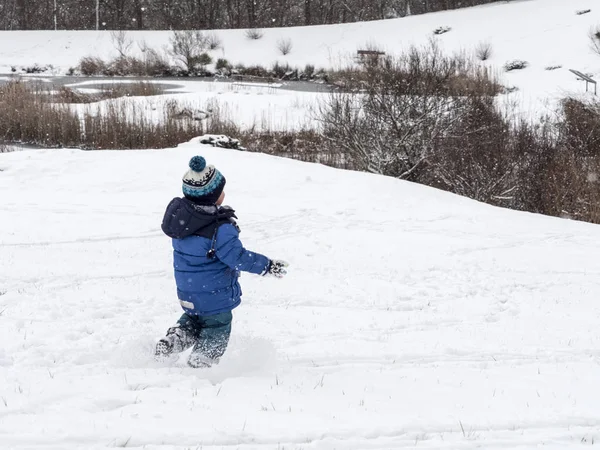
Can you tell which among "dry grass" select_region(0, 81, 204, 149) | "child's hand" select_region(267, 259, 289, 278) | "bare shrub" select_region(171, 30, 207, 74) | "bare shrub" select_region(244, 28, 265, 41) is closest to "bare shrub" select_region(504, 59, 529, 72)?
"bare shrub" select_region(244, 28, 265, 41)

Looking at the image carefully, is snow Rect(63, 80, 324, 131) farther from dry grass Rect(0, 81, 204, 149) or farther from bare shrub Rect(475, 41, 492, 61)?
bare shrub Rect(475, 41, 492, 61)

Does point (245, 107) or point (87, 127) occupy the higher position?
point (245, 107)

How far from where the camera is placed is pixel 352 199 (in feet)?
32.8

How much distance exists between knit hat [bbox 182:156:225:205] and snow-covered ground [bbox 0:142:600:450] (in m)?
1.16

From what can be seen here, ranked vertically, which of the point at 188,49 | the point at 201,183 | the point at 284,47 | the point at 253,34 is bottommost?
the point at 201,183

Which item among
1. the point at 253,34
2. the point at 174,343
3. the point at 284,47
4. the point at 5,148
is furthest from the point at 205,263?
the point at 253,34

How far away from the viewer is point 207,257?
3869 mm

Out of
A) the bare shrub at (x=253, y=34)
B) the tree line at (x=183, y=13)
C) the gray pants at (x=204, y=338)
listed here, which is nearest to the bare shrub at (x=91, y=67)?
the bare shrub at (x=253, y=34)

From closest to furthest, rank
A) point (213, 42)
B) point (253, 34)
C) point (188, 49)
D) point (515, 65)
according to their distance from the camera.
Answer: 1. point (515, 65)
2. point (188, 49)
3. point (213, 42)
4. point (253, 34)

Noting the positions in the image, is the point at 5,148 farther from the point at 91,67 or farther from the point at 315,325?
the point at 91,67

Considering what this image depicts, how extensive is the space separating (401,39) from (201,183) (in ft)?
104

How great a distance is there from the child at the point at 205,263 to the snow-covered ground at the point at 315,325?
19 centimetres

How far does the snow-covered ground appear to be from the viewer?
3256mm

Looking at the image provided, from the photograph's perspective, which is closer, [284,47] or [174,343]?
[174,343]
